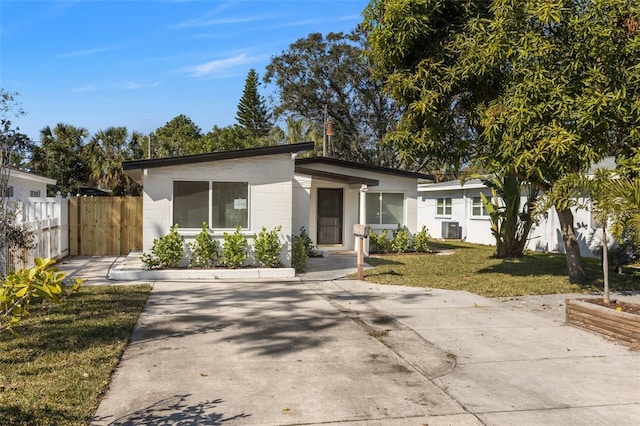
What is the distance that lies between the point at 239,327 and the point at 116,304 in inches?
98.3

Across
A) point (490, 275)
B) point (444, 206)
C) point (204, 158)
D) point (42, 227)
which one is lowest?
point (490, 275)

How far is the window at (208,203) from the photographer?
1248 cm

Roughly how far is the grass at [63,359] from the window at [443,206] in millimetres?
20231

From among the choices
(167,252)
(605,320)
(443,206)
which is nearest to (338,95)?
(443,206)

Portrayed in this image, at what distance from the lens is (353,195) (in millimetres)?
18500

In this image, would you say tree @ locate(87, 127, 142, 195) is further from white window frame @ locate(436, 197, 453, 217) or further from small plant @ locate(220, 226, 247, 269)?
small plant @ locate(220, 226, 247, 269)

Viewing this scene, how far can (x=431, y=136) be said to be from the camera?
35.6 ft

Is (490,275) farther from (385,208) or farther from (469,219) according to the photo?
(469,219)

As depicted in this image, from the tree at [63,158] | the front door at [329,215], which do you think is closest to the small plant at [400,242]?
the front door at [329,215]

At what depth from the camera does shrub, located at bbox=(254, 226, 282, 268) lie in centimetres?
1233

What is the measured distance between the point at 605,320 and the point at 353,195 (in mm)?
11894

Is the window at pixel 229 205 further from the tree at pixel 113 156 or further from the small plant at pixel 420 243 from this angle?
the tree at pixel 113 156

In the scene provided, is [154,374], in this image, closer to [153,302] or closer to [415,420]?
[415,420]

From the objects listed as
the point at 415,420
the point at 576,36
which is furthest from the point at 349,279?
the point at 415,420
